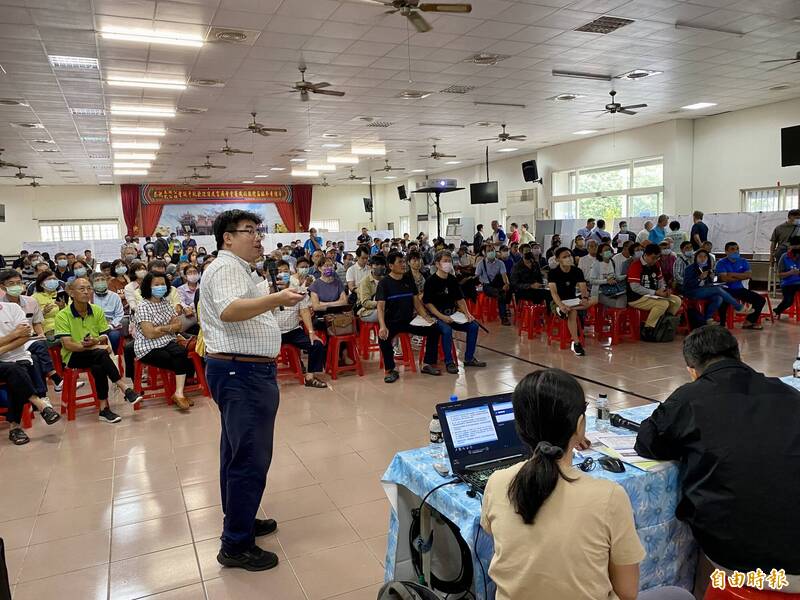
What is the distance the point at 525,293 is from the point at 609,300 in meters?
1.02

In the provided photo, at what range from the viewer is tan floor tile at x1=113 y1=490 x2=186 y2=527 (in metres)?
2.94

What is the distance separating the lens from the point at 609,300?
267 inches

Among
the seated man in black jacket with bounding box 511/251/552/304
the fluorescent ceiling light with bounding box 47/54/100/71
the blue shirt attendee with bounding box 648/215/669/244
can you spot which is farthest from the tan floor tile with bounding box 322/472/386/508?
the blue shirt attendee with bounding box 648/215/669/244

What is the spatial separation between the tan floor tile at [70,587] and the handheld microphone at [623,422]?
2186 mm

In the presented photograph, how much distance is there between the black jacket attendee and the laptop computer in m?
3.43

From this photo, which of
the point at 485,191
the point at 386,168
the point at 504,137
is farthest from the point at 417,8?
the point at 386,168

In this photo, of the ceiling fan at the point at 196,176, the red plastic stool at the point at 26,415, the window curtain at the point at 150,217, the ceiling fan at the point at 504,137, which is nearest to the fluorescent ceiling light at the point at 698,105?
the ceiling fan at the point at 504,137

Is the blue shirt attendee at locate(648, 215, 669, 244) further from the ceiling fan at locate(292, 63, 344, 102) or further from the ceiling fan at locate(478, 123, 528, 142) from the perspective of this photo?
the ceiling fan at locate(292, 63, 344, 102)

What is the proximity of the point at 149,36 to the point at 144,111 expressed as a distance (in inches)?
146

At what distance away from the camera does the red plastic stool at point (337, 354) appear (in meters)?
5.65

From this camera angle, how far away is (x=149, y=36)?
5863 mm

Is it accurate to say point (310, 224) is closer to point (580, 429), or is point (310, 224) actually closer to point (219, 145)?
point (219, 145)

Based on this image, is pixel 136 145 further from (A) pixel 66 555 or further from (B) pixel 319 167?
(A) pixel 66 555

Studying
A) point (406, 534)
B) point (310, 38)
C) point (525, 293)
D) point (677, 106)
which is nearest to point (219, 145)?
point (310, 38)
